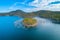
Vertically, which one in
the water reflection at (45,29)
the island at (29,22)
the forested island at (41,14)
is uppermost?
the forested island at (41,14)

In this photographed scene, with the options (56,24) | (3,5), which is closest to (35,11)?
(56,24)

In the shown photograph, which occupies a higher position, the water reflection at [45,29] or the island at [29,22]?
the island at [29,22]

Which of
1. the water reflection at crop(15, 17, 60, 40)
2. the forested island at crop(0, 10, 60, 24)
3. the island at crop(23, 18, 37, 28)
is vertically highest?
the forested island at crop(0, 10, 60, 24)

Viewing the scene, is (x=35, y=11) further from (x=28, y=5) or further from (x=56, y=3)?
(x=56, y=3)

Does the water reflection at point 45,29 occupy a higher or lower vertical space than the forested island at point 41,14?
lower

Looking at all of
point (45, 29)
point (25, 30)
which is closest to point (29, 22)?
point (25, 30)

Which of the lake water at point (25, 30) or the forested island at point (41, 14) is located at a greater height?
the forested island at point (41, 14)

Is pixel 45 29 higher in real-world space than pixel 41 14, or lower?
lower

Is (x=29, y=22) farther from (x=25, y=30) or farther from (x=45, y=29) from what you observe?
(x=45, y=29)
